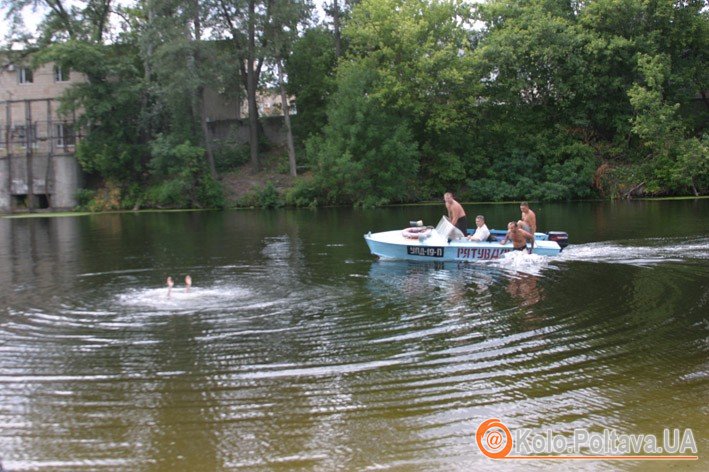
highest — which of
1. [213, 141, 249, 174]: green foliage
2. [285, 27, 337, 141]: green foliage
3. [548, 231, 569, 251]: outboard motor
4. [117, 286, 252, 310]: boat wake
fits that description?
[285, 27, 337, 141]: green foliage

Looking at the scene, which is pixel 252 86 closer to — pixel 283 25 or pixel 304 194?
pixel 283 25

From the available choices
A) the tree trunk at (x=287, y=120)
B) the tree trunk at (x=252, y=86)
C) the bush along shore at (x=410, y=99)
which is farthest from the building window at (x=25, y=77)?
the tree trunk at (x=287, y=120)

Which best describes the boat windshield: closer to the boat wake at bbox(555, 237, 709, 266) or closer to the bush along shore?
the boat wake at bbox(555, 237, 709, 266)

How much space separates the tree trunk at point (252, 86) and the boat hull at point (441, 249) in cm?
2804

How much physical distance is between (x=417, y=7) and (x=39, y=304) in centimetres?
3744

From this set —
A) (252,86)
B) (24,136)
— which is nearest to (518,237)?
(252,86)

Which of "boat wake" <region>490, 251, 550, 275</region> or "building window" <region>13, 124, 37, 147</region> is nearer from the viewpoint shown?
"boat wake" <region>490, 251, 550, 275</region>

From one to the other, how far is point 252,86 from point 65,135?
1317 cm

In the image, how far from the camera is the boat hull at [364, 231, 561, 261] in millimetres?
19556

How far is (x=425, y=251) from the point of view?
2006 cm

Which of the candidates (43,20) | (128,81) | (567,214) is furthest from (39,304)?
(43,20)

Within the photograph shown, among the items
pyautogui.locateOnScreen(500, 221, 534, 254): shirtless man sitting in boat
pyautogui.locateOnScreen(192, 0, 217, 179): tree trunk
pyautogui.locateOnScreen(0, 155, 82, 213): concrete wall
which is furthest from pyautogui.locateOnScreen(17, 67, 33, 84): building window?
pyautogui.locateOnScreen(500, 221, 534, 254): shirtless man sitting in boat

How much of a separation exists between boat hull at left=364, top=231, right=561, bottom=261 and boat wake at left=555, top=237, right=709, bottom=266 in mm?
638

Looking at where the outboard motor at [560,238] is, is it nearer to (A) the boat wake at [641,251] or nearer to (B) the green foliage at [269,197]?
(A) the boat wake at [641,251]
